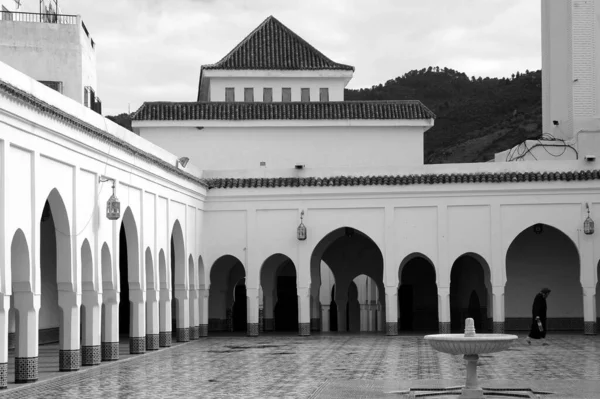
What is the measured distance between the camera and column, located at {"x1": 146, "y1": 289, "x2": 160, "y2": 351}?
68.5 feet

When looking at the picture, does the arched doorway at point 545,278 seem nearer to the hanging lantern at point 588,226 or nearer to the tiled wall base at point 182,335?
the hanging lantern at point 588,226

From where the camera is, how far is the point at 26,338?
14.0 meters

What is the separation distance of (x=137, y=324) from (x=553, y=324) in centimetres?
1207

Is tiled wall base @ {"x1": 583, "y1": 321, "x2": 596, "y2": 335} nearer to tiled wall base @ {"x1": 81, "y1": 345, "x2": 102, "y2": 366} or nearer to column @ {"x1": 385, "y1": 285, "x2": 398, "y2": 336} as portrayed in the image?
column @ {"x1": 385, "y1": 285, "x2": 398, "y2": 336}

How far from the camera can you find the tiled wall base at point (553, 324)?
1071 inches

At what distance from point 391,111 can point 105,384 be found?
18.6 m

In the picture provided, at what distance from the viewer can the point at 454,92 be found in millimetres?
64125

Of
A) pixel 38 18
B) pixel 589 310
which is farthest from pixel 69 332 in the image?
pixel 589 310

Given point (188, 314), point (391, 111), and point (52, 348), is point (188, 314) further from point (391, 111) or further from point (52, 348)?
point (391, 111)

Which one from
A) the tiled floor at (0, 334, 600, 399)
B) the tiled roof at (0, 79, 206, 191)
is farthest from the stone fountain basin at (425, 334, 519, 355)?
the tiled roof at (0, 79, 206, 191)

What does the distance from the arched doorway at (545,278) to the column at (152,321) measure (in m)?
10.4

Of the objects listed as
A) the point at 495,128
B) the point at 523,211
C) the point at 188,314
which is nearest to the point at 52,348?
the point at 188,314

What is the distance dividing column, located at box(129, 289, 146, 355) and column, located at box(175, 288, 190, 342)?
3.69 metres

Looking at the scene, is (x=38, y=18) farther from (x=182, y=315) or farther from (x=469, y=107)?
(x=469, y=107)
